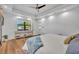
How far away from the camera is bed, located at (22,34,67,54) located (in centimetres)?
131

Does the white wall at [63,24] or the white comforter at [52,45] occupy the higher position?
the white wall at [63,24]

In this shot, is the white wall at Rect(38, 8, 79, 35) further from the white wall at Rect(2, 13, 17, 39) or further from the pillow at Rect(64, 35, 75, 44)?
the white wall at Rect(2, 13, 17, 39)

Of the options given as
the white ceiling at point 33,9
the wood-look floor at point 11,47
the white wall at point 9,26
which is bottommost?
the wood-look floor at point 11,47

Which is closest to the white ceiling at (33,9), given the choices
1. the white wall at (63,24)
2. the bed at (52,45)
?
the white wall at (63,24)

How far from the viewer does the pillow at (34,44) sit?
136cm

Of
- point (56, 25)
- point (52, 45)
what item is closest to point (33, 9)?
point (56, 25)

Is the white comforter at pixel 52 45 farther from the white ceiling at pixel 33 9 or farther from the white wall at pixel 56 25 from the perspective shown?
the white ceiling at pixel 33 9

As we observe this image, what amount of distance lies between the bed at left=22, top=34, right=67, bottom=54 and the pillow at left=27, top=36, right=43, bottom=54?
1.2 inches

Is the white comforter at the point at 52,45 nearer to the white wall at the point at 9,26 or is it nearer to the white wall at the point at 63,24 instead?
the white wall at the point at 63,24

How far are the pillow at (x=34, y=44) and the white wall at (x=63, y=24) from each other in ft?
0.37

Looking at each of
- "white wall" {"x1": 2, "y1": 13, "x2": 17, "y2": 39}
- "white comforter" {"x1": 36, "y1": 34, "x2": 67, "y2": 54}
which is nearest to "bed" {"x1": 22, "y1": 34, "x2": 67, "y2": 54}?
"white comforter" {"x1": 36, "y1": 34, "x2": 67, "y2": 54}

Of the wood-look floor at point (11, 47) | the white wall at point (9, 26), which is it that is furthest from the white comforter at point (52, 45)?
the white wall at point (9, 26)
